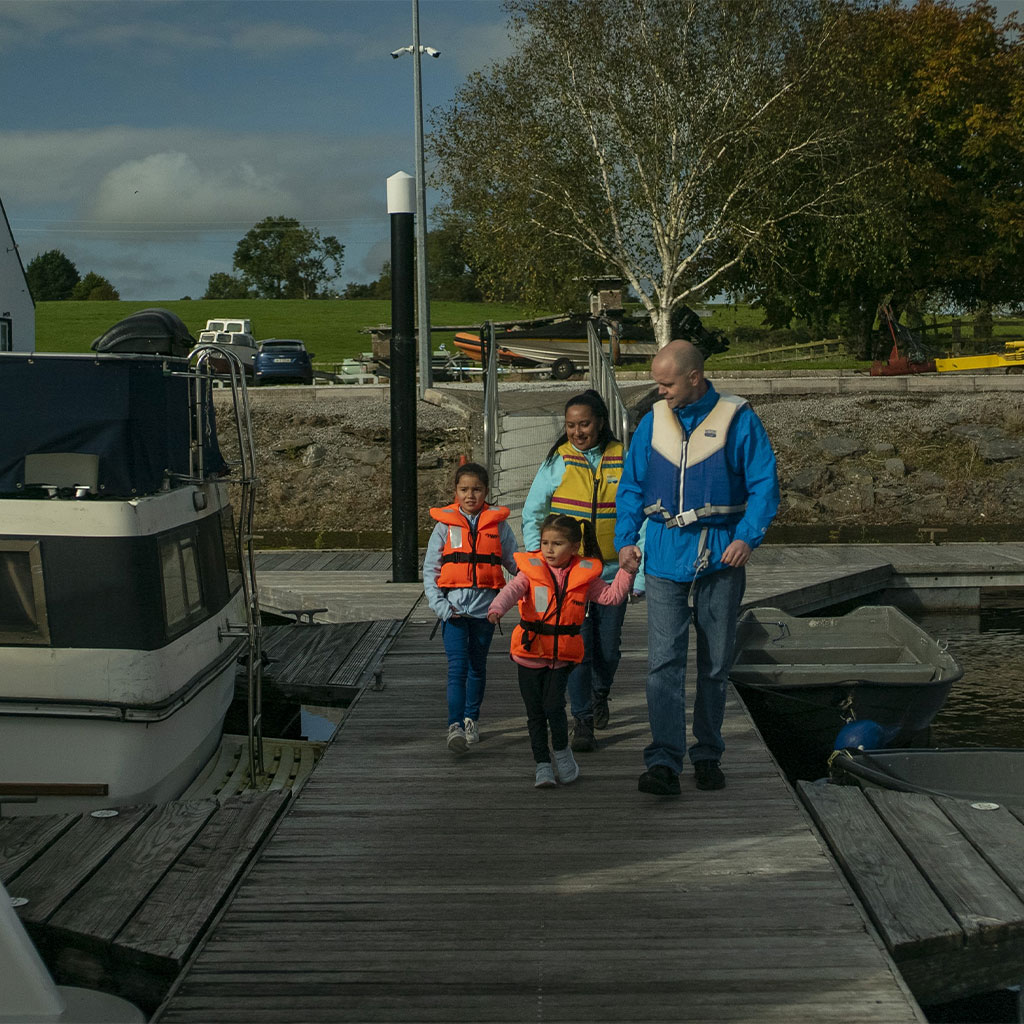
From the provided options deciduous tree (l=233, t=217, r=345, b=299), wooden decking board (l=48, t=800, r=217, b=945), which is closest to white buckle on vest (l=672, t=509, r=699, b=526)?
wooden decking board (l=48, t=800, r=217, b=945)

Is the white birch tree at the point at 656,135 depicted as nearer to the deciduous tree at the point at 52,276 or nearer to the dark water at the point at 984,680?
the dark water at the point at 984,680

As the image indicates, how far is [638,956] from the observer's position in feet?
14.6

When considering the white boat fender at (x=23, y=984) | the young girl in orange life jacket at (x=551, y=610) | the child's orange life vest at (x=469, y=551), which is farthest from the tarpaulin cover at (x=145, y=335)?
the white boat fender at (x=23, y=984)

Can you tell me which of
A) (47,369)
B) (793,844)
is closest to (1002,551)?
(793,844)

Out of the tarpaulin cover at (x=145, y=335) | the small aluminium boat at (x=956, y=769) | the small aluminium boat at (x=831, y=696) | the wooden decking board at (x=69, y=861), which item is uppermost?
the tarpaulin cover at (x=145, y=335)

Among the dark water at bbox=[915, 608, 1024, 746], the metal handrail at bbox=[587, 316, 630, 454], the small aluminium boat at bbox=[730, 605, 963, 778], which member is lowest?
the dark water at bbox=[915, 608, 1024, 746]

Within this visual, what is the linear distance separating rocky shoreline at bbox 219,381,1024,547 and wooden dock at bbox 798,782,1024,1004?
1603 centimetres

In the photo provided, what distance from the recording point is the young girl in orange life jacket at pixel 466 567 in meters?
6.93

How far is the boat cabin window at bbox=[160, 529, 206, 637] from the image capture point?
23.9ft

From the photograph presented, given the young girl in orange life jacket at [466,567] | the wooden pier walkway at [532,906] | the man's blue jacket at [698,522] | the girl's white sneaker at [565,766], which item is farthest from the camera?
the young girl in orange life jacket at [466,567]

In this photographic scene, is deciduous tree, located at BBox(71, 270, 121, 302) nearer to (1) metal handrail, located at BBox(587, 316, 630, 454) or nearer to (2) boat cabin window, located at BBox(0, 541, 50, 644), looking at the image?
(1) metal handrail, located at BBox(587, 316, 630, 454)

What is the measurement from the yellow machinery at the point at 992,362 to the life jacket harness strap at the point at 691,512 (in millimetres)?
28041

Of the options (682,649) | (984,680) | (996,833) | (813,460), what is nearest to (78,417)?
(682,649)

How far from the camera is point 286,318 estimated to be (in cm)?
8375
